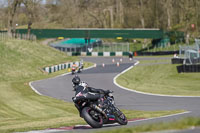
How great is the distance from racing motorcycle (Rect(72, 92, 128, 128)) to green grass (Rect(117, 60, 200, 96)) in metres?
14.0

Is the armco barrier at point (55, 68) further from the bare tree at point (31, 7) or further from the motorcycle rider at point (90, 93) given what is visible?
the motorcycle rider at point (90, 93)

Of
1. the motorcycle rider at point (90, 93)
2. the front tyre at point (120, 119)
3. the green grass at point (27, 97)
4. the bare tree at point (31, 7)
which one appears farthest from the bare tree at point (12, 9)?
the front tyre at point (120, 119)

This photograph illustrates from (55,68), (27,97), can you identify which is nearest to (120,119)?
(27,97)

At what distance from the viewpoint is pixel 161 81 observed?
36.4 m

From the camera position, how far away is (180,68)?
126 ft

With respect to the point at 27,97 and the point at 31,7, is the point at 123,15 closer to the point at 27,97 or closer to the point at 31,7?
the point at 31,7

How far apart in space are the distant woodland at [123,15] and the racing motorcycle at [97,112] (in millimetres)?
70194

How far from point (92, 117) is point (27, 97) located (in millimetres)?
15433

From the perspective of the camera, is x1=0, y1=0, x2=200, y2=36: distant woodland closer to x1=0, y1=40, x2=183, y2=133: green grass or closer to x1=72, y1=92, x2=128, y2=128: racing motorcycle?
x1=0, y1=40, x2=183, y2=133: green grass

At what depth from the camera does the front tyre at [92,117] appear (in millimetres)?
12753

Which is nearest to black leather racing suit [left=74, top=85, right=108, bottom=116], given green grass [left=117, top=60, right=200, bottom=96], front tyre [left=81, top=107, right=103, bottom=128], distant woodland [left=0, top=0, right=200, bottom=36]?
front tyre [left=81, top=107, right=103, bottom=128]

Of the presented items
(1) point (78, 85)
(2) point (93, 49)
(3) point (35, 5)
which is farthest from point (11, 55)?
(1) point (78, 85)

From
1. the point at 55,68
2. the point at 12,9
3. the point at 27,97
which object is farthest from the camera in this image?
the point at 12,9

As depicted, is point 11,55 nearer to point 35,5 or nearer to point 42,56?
point 42,56
